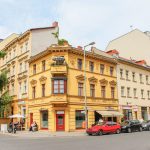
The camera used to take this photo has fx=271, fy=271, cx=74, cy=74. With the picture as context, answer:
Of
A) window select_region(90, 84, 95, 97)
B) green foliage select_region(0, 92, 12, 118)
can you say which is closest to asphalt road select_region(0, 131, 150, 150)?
window select_region(90, 84, 95, 97)

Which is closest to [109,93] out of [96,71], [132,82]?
[96,71]

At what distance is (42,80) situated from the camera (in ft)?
122

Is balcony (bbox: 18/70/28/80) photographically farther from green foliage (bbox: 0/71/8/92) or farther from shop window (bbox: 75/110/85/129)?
shop window (bbox: 75/110/85/129)

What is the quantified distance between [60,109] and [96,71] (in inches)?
336

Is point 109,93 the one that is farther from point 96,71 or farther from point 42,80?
point 42,80

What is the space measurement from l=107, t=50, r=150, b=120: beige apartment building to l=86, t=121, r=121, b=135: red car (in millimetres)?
11391

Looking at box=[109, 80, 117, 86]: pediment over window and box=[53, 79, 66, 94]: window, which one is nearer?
box=[53, 79, 66, 94]: window

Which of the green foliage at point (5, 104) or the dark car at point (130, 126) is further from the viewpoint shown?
the green foliage at point (5, 104)

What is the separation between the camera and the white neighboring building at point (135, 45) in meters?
52.8

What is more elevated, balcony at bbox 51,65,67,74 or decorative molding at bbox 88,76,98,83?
balcony at bbox 51,65,67,74

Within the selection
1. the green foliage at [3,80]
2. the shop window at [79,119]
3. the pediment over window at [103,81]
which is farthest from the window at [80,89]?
the green foliage at [3,80]

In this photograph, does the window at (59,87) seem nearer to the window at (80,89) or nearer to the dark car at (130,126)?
the window at (80,89)

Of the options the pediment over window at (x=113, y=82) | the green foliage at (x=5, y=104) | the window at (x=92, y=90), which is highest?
the pediment over window at (x=113, y=82)

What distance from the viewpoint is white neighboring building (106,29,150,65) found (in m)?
52.8
